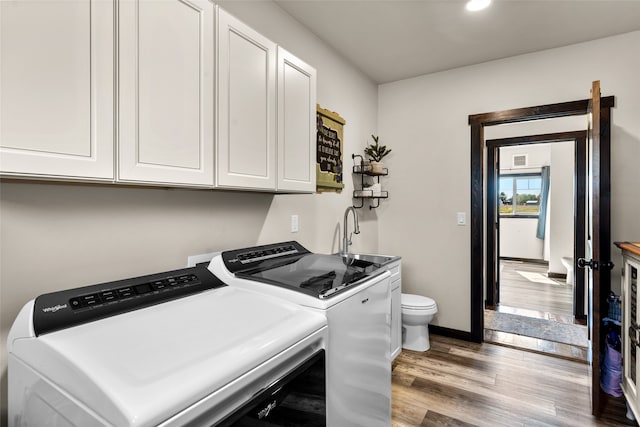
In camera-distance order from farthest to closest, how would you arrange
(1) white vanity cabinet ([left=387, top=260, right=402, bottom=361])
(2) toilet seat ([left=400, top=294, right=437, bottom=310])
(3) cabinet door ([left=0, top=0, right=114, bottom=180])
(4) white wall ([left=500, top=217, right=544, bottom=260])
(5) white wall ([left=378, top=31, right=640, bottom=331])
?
1. (4) white wall ([left=500, top=217, right=544, bottom=260])
2. (2) toilet seat ([left=400, top=294, right=437, bottom=310])
3. (1) white vanity cabinet ([left=387, top=260, right=402, bottom=361])
4. (5) white wall ([left=378, top=31, right=640, bottom=331])
5. (3) cabinet door ([left=0, top=0, right=114, bottom=180])

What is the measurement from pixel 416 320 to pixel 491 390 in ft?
2.39

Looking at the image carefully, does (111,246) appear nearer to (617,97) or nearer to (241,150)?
(241,150)

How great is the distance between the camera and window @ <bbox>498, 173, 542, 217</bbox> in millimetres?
6910

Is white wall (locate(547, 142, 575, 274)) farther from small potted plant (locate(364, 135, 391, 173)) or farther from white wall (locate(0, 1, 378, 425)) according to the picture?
white wall (locate(0, 1, 378, 425))

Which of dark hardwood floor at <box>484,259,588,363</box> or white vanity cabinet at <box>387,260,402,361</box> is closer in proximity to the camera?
white vanity cabinet at <box>387,260,402,361</box>

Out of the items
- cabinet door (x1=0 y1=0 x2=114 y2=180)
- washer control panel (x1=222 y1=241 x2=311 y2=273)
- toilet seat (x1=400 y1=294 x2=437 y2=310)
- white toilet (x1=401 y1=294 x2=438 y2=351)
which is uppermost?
cabinet door (x1=0 y1=0 x2=114 y2=180)

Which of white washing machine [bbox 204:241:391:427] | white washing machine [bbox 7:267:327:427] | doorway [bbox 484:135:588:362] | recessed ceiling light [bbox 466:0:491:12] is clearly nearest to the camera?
white washing machine [bbox 7:267:327:427]

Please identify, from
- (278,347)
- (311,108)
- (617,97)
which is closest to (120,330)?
(278,347)

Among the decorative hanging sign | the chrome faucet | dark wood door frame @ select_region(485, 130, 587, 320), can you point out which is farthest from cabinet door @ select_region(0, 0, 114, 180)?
dark wood door frame @ select_region(485, 130, 587, 320)

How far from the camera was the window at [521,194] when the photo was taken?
691cm

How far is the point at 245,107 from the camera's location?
4.84 feet

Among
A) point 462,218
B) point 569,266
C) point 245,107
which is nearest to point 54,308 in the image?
point 245,107

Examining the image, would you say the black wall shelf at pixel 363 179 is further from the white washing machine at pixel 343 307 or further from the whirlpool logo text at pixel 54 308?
the whirlpool logo text at pixel 54 308

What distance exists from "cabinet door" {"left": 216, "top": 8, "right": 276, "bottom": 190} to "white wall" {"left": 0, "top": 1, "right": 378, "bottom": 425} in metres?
0.32
